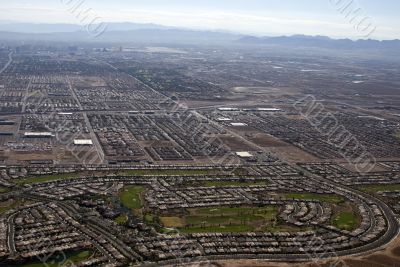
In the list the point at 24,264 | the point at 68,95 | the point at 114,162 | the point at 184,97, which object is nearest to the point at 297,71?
the point at 184,97

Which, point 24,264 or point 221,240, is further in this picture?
point 221,240

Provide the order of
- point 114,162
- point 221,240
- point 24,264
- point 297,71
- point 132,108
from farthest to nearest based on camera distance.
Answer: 1. point 297,71
2. point 132,108
3. point 114,162
4. point 221,240
5. point 24,264

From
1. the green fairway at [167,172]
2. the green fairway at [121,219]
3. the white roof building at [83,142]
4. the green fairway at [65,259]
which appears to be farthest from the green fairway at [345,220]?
the white roof building at [83,142]

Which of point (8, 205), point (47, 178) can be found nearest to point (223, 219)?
point (8, 205)

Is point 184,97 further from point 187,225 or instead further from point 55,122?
point 187,225

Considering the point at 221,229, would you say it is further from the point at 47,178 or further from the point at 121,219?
the point at 47,178
